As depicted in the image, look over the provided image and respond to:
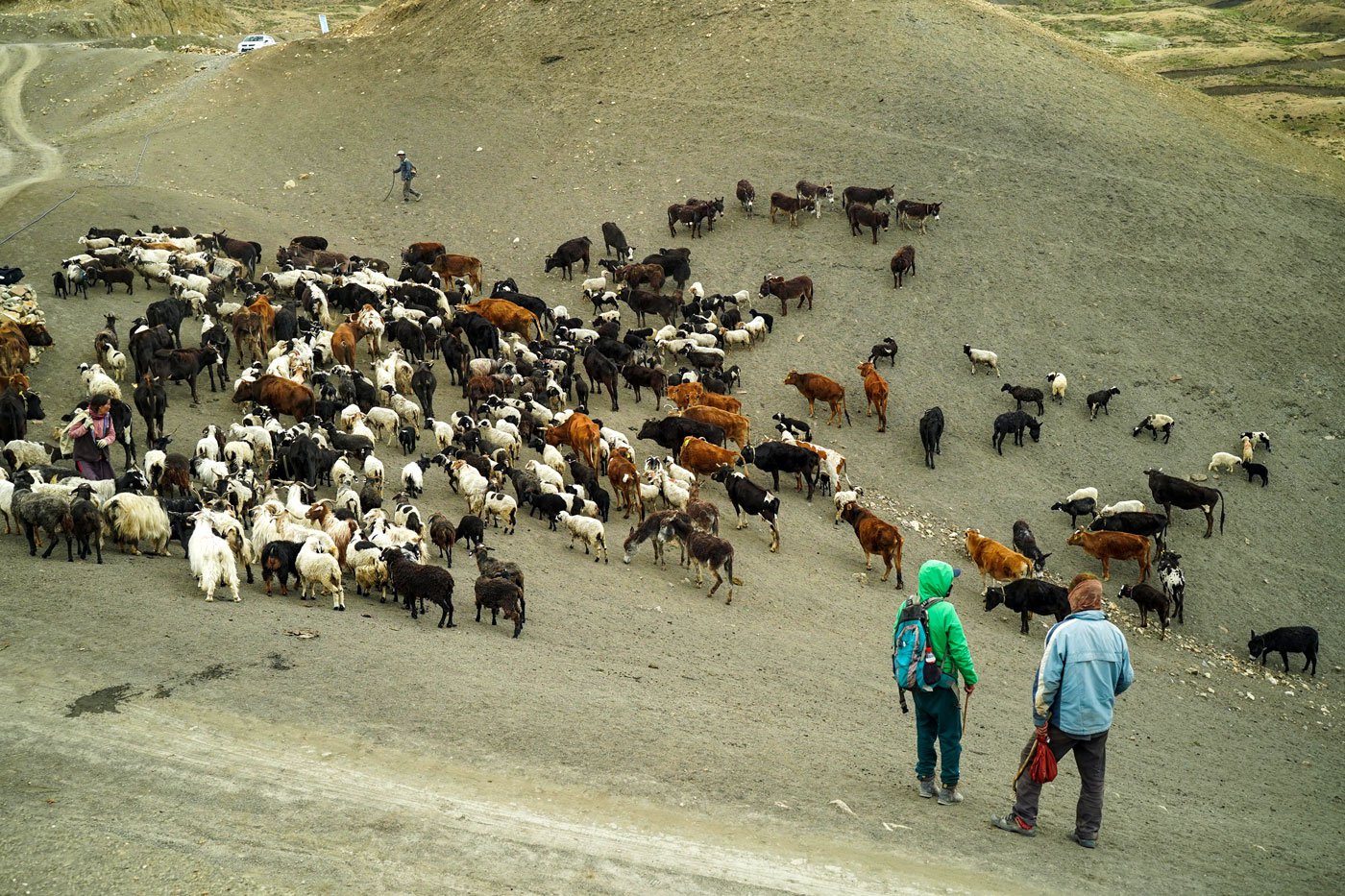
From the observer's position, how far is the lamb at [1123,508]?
60.4 ft

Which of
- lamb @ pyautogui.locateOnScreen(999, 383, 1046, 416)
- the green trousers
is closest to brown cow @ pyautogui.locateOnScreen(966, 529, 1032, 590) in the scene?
lamb @ pyautogui.locateOnScreen(999, 383, 1046, 416)

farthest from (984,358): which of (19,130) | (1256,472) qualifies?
(19,130)

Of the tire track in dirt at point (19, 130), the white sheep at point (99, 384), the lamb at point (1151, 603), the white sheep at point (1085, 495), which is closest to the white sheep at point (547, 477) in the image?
the white sheep at point (99, 384)

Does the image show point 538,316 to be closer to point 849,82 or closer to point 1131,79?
point 849,82

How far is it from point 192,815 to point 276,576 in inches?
219

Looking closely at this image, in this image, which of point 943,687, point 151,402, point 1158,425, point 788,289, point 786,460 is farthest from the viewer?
point 788,289

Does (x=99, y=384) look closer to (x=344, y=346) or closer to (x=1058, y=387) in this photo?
(x=344, y=346)

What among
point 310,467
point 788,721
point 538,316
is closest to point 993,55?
point 538,316

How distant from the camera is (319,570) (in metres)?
11.6

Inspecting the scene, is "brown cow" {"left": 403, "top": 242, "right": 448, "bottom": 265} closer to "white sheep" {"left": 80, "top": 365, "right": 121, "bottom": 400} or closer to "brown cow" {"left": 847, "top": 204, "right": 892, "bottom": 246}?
"white sheep" {"left": 80, "top": 365, "right": 121, "bottom": 400}

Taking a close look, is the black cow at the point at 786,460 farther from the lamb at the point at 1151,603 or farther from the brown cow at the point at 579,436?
the lamb at the point at 1151,603

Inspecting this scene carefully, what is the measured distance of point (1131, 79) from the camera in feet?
121

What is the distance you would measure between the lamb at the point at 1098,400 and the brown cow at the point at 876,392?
434 centimetres

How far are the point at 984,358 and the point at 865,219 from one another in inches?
259
